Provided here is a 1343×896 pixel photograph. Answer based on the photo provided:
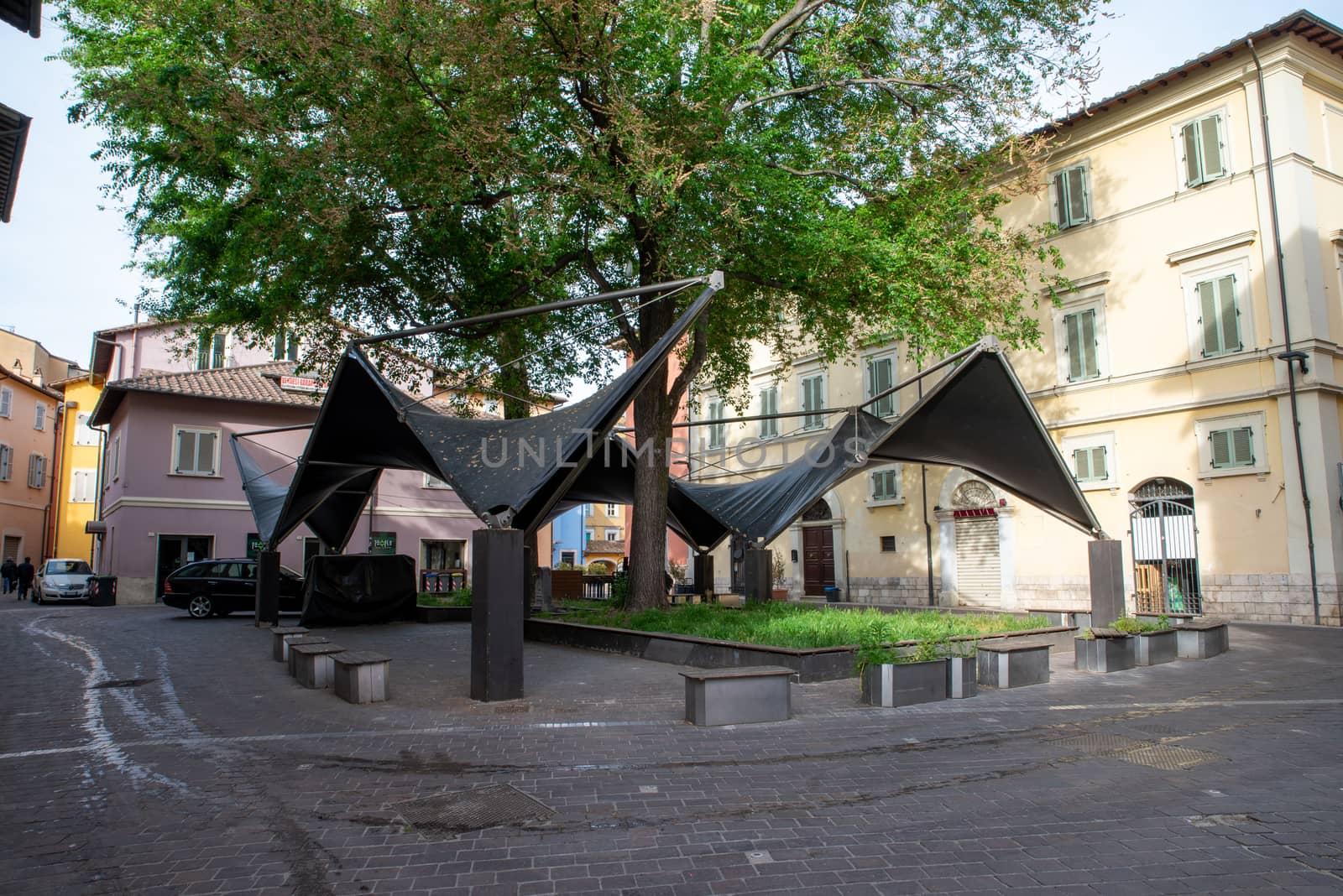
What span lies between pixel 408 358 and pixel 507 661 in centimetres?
1127

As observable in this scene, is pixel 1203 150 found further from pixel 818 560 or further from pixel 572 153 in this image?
pixel 818 560

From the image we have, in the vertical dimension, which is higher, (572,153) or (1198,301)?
(572,153)

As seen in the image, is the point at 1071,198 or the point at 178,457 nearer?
the point at 1071,198

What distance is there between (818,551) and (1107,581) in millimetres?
16786

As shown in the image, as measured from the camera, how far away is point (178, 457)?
1217 inches

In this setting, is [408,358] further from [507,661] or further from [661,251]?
[507,661]

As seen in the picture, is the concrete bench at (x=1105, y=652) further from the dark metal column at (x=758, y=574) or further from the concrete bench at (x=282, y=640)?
the concrete bench at (x=282, y=640)

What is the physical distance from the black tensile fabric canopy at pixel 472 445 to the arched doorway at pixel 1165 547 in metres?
12.0

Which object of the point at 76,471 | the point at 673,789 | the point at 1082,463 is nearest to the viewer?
the point at 673,789

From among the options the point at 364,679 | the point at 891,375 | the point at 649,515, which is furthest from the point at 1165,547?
the point at 364,679

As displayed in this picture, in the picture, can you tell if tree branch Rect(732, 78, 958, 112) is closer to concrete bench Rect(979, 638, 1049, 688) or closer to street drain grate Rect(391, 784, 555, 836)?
concrete bench Rect(979, 638, 1049, 688)

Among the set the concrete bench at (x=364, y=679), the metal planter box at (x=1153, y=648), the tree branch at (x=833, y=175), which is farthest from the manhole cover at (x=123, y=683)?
the metal planter box at (x=1153, y=648)

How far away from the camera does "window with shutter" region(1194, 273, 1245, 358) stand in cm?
1914

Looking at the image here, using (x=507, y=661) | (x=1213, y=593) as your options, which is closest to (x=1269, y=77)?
(x=1213, y=593)
